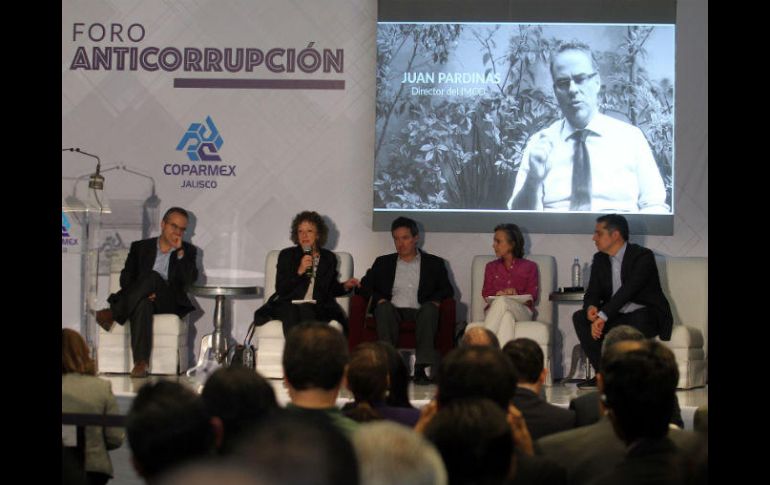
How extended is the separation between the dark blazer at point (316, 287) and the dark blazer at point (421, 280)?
199 millimetres

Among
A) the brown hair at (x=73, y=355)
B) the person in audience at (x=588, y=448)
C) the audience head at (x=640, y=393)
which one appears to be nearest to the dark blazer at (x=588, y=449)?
the person in audience at (x=588, y=448)

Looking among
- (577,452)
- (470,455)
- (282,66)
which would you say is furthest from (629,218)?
(470,455)

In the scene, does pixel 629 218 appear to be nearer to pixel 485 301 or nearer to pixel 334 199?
pixel 485 301

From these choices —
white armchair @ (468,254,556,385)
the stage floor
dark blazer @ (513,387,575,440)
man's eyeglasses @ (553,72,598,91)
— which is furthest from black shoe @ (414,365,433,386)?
dark blazer @ (513,387,575,440)

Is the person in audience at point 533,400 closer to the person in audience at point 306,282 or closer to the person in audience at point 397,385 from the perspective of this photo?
the person in audience at point 397,385

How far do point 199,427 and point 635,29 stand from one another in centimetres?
648

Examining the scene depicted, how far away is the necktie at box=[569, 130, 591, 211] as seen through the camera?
7.70 meters

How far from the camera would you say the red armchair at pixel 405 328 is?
22.9 feet

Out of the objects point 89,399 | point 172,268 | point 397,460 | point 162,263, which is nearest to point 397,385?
point 89,399

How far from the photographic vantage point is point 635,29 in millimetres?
7691

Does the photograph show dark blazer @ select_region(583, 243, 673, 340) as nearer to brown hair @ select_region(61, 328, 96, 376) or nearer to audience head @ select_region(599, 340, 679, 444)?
brown hair @ select_region(61, 328, 96, 376)

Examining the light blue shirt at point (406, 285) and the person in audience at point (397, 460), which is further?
the light blue shirt at point (406, 285)

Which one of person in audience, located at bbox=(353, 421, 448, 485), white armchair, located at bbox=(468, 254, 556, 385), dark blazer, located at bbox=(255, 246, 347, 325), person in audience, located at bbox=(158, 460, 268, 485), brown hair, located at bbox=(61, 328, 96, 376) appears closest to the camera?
person in audience, located at bbox=(158, 460, 268, 485)

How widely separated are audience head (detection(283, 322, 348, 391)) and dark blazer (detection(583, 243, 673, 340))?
173 inches
